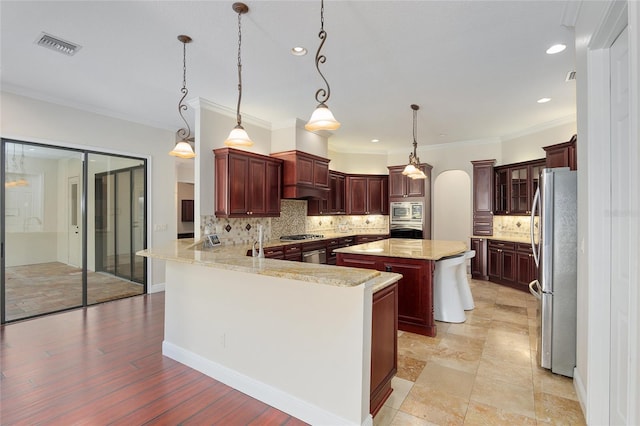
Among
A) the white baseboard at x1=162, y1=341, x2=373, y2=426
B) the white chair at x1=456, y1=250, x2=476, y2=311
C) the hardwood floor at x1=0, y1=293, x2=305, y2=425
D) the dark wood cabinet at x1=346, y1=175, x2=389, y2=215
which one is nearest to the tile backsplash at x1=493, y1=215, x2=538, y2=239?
the dark wood cabinet at x1=346, y1=175, x2=389, y2=215

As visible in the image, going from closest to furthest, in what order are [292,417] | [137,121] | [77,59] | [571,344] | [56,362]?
1. [292,417]
2. [571,344]
3. [56,362]
4. [77,59]
5. [137,121]

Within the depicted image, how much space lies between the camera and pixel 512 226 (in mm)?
6441

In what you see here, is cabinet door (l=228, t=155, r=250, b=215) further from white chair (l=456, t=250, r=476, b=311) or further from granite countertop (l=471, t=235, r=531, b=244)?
granite countertop (l=471, t=235, r=531, b=244)

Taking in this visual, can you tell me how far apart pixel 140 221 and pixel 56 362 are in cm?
279

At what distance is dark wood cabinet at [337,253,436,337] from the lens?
3508mm

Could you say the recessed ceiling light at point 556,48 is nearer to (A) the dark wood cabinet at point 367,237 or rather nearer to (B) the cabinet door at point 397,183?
(B) the cabinet door at point 397,183

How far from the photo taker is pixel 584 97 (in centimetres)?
215

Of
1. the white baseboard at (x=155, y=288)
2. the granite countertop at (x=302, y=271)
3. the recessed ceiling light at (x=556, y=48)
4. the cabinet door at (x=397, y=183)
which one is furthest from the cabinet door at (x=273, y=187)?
the recessed ceiling light at (x=556, y=48)

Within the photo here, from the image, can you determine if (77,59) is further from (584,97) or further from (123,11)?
(584,97)

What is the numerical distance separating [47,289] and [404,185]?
22.0ft

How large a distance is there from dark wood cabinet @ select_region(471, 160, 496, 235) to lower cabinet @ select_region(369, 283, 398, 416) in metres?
5.09

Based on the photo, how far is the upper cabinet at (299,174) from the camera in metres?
5.38

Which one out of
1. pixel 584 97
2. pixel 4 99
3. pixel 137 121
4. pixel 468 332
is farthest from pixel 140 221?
pixel 584 97

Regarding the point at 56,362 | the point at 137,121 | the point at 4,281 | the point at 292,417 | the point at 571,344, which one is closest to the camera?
the point at 292,417
